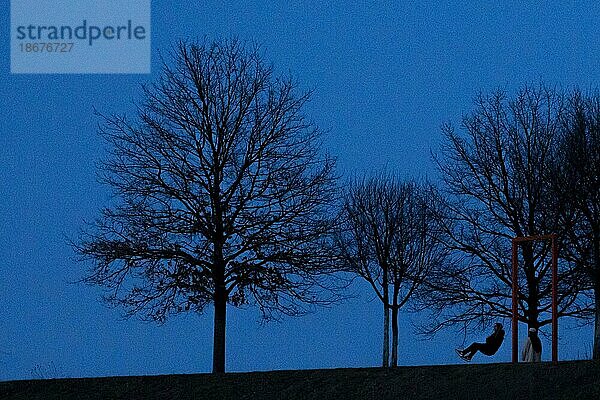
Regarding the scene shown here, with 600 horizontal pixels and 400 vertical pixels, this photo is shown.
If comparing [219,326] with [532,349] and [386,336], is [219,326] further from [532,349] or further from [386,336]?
[386,336]

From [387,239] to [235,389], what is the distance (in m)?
25.0

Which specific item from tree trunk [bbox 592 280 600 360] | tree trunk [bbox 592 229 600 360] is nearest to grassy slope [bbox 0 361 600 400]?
tree trunk [bbox 592 280 600 360]

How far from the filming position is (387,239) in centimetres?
4044

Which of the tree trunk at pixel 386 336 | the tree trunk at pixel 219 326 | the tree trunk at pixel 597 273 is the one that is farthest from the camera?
the tree trunk at pixel 386 336

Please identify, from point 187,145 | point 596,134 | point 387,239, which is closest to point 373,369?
point 187,145

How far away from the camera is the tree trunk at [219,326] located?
93.4 feet

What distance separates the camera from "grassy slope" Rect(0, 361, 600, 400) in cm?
1354

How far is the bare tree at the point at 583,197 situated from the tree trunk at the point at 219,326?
1104 cm

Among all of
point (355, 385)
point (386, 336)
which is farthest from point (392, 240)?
point (355, 385)

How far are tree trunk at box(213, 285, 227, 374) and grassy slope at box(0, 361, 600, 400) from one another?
1099 centimetres

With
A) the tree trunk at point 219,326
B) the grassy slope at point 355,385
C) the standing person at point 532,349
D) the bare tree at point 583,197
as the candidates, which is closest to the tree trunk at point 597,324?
the bare tree at point 583,197

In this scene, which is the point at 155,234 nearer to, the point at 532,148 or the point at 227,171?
the point at 227,171

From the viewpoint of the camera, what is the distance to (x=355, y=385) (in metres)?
15.1

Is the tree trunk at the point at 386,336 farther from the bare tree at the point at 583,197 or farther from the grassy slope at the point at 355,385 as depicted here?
the grassy slope at the point at 355,385
